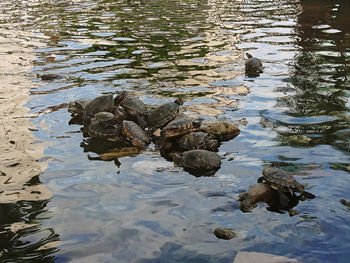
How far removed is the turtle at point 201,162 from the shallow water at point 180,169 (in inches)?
7.8

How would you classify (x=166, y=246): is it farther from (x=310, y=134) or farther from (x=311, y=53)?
(x=311, y=53)

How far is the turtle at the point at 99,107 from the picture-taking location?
833 cm

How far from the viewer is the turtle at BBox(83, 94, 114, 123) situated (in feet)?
27.3

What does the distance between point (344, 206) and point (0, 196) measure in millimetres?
4955

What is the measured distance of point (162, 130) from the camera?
753 centimetres

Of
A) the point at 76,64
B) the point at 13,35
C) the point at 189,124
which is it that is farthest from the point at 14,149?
the point at 13,35

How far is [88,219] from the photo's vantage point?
17.1ft

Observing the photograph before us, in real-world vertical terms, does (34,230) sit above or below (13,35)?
below

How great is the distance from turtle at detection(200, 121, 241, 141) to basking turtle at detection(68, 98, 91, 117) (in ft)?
9.43

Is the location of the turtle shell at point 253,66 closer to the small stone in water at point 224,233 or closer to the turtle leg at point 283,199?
the turtle leg at point 283,199

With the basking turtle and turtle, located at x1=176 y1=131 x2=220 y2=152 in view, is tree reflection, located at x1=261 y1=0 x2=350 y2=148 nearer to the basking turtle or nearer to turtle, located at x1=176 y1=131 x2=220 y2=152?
turtle, located at x1=176 y1=131 x2=220 y2=152

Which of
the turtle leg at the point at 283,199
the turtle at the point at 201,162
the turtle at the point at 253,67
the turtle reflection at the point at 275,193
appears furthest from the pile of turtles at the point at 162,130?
the turtle at the point at 253,67

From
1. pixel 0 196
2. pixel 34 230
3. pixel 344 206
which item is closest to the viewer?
pixel 34 230

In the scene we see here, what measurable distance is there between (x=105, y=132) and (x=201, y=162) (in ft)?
7.62
